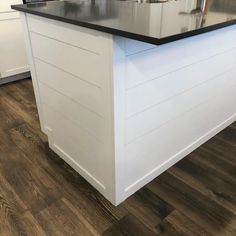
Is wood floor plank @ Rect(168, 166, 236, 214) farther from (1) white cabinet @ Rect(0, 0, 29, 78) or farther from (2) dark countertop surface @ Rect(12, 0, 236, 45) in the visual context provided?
(1) white cabinet @ Rect(0, 0, 29, 78)

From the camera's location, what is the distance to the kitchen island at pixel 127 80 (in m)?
1.11

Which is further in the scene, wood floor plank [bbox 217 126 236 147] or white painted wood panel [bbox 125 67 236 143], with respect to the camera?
wood floor plank [bbox 217 126 236 147]

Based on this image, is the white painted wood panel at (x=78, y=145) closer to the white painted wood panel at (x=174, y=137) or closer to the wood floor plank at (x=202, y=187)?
the white painted wood panel at (x=174, y=137)

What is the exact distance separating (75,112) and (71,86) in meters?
0.16

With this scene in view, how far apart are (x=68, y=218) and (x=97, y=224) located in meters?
0.17

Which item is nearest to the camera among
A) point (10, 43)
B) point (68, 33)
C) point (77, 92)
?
point (68, 33)

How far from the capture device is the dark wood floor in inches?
55.2

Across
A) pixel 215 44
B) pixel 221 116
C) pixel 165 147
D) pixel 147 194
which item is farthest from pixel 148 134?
pixel 221 116

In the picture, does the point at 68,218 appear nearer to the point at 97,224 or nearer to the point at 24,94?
the point at 97,224

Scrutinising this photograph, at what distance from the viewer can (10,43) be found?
2920mm

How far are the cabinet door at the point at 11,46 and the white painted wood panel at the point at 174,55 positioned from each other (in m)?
2.18

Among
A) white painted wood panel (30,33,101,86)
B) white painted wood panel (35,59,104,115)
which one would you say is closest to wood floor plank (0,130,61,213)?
white painted wood panel (35,59,104,115)

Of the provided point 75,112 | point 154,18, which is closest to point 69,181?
point 75,112

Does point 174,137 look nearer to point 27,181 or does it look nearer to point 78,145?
point 78,145
